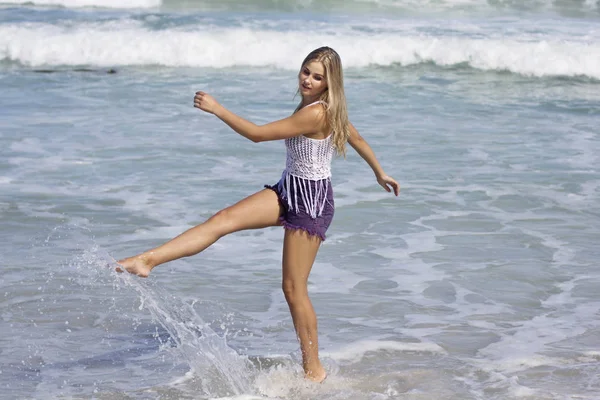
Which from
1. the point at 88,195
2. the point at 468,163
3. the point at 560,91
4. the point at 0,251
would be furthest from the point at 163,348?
the point at 560,91

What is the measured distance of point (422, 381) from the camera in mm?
4934

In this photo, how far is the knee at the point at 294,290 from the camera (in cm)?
470

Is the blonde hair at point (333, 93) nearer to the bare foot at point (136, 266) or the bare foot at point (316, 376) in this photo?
the bare foot at point (136, 266)

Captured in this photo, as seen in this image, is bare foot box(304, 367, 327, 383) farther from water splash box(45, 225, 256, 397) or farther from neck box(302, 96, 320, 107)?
neck box(302, 96, 320, 107)

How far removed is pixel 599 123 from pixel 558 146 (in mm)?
2106

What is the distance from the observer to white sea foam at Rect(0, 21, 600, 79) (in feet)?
61.0

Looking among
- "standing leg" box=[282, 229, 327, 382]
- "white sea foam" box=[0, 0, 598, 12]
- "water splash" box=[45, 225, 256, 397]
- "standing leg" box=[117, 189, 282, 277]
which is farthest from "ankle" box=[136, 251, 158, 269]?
"white sea foam" box=[0, 0, 598, 12]

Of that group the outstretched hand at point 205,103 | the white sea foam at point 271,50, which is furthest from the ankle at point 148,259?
the white sea foam at point 271,50

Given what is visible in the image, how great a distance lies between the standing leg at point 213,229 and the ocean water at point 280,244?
0.66ft

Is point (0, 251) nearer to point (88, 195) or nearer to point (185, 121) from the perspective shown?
point (88, 195)

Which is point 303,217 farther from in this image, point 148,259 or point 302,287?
point 148,259

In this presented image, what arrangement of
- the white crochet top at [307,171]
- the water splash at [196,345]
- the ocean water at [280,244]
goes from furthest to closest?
the ocean water at [280,244]
the water splash at [196,345]
the white crochet top at [307,171]

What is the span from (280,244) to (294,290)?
8.90 ft

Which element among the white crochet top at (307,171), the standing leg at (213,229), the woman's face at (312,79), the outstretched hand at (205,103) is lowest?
the standing leg at (213,229)
